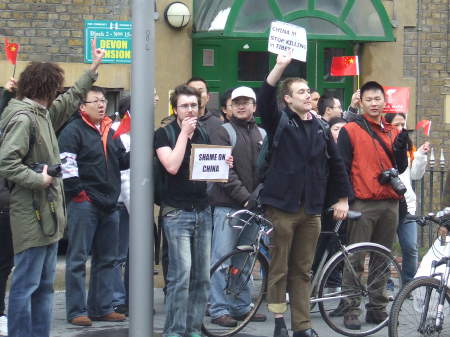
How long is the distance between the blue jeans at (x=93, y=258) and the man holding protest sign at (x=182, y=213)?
1.20 m

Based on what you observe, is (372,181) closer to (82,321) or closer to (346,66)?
(82,321)

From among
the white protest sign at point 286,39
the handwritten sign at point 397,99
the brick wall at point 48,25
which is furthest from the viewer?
the handwritten sign at point 397,99

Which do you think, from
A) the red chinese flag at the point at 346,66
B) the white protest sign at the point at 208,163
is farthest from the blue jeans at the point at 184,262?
the red chinese flag at the point at 346,66

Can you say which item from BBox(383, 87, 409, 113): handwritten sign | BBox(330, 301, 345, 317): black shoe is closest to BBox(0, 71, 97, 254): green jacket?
BBox(330, 301, 345, 317): black shoe

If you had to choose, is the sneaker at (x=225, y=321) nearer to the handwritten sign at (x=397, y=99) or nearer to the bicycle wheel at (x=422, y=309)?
the bicycle wheel at (x=422, y=309)

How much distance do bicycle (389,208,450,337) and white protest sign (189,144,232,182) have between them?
4.97 feet

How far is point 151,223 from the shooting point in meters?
6.71

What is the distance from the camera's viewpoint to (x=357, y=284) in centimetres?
830

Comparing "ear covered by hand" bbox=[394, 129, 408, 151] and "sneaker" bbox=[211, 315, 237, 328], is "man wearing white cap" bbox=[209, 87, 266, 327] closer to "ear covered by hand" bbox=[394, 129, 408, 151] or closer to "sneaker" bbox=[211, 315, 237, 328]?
"sneaker" bbox=[211, 315, 237, 328]

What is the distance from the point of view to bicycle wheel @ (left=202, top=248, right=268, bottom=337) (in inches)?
317

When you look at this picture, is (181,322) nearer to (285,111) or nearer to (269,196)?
(269,196)

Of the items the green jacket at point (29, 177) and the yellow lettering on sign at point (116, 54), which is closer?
the green jacket at point (29, 177)

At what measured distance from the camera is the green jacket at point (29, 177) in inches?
256

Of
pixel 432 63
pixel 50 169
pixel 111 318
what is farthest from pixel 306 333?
pixel 432 63
